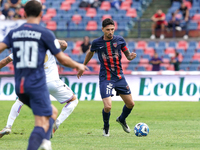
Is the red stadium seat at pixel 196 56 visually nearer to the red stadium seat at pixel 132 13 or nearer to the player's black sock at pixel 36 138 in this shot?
the red stadium seat at pixel 132 13

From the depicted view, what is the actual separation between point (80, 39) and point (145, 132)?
49.3 ft

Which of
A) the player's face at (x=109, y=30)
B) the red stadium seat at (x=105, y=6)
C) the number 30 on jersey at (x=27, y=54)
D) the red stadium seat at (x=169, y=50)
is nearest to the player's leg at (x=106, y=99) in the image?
the player's face at (x=109, y=30)

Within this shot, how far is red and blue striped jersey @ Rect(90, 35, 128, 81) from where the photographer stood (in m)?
8.14

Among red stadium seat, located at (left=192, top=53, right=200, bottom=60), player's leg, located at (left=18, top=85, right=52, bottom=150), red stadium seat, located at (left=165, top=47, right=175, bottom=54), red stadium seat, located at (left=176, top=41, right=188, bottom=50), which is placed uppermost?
player's leg, located at (left=18, top=85, right=52, bottom=150)

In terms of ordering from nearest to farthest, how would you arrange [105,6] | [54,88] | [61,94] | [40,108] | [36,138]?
[36,138] < [40,108] < [54,88] < [61,94] < [105,6]

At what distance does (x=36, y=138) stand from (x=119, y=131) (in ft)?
13.8

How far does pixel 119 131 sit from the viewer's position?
8641mm

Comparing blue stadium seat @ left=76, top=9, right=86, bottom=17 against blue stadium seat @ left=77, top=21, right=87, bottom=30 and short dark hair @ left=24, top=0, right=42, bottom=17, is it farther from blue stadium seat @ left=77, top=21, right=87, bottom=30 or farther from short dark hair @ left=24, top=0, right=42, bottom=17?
short dark hair @ left=24, top=0, right=42, bottom=17

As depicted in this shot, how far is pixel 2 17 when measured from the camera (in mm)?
21734

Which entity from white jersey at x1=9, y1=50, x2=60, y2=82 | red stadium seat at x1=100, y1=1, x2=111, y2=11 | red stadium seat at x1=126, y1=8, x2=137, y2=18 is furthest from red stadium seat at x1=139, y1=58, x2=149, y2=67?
white jersey at x1=9, y1=50, x2=60, y2=82

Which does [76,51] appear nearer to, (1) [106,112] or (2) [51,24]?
(2) [51,24]

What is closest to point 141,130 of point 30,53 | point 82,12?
→ point 30,53

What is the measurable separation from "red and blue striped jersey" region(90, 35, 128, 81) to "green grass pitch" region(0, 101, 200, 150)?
4.11ft

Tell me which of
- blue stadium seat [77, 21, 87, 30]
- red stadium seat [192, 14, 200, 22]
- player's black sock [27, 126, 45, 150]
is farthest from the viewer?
blue stadium seat [77, 21, 87, 30]
